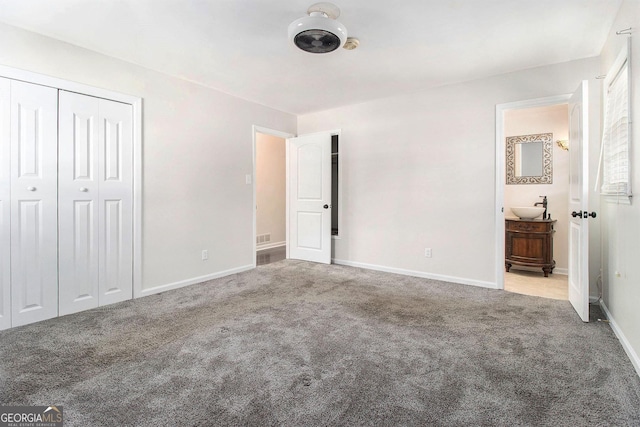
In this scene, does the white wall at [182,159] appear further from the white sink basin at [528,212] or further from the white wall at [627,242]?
the white wall at [627,242]

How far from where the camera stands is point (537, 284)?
13.0 feet

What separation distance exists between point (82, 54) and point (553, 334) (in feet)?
15.0

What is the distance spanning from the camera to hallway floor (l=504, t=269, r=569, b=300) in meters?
3.57

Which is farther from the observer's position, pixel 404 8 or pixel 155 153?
pixel 155 153

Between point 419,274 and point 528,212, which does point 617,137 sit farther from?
point 419,274

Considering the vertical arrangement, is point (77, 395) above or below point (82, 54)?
below

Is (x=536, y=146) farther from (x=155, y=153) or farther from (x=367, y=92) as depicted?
(x=155, y=153)

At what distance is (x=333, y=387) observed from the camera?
1753 mm

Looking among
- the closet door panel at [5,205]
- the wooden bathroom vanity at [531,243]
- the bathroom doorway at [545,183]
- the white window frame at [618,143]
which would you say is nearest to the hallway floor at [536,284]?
the bathroom doorway at [545,183]

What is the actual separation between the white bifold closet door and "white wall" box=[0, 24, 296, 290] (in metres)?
0.19

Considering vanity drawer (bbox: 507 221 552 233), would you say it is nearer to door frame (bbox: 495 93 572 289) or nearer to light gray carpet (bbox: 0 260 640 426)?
door frame (bbox: 495 93 572 289)

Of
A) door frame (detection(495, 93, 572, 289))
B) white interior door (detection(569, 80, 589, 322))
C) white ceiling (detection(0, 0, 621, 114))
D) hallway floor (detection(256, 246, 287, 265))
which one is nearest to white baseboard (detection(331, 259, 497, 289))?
door frame (detection(495, 93, 572, 289))

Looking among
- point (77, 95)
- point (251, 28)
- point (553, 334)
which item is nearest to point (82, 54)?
point (77, 95)

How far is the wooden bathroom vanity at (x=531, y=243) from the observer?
4242 mm
